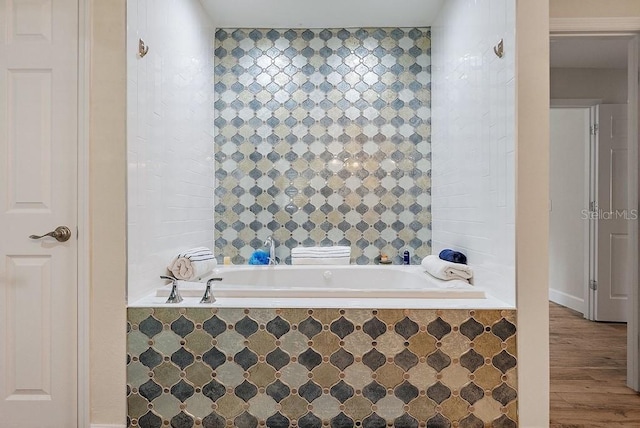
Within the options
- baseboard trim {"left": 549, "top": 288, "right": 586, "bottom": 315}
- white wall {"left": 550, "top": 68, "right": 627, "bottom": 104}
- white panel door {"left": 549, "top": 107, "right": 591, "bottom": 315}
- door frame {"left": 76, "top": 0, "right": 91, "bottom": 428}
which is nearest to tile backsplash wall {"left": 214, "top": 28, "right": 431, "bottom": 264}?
door frame {"left": 76, "top": 0, "right": 91, "bottom": 428}

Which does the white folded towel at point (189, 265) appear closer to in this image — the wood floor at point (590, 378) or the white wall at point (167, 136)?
the white wall at point (167, 136)

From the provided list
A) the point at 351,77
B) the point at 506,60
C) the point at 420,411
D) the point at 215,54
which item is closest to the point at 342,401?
the point at 420,411

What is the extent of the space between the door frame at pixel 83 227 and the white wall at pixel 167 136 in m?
0.18

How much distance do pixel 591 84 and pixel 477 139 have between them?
2.92 m

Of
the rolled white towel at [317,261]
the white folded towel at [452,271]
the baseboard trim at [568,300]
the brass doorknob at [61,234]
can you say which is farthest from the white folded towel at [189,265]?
the baseboard trim at [568,300]

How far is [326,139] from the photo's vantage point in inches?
134

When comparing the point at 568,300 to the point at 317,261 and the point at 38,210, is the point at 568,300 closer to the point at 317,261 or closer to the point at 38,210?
the point at 317,261

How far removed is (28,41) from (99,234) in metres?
0.98

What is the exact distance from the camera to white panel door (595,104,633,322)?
4285mm

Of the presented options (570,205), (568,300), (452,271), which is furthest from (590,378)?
(570,205)

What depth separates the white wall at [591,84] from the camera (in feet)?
14.4

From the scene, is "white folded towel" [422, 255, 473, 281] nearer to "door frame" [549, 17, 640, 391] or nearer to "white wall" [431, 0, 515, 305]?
"white wall" [431, 0, 515, 305]

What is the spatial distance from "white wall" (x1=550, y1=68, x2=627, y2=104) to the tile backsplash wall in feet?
6.37

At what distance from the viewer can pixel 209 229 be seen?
10.9 ft
